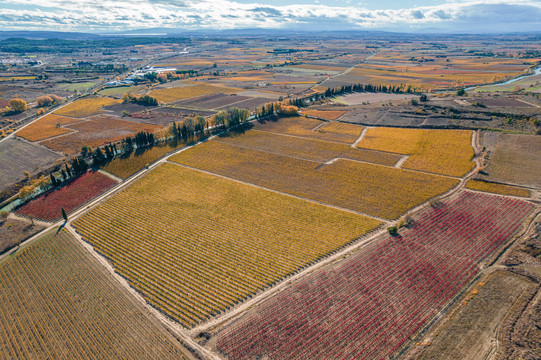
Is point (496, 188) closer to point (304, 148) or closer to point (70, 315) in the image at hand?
point (304, 148)

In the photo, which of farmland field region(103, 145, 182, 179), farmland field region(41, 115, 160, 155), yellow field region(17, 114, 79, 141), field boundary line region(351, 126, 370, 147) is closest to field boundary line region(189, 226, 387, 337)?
field boundary line region(351, 126, 370, 147)

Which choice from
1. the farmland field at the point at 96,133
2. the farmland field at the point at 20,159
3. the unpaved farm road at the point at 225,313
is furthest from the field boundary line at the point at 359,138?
the farmland field at the point at 20,159

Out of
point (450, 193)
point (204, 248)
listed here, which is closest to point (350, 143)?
point (450, 193)

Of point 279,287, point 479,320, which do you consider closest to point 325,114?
point 279,287

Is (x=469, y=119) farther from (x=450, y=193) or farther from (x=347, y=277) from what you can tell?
(x=347, y=277)

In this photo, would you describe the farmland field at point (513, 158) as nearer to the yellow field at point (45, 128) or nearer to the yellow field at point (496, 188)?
the yellow field at point (496, 188)

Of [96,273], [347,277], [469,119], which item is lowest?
[96,273]
